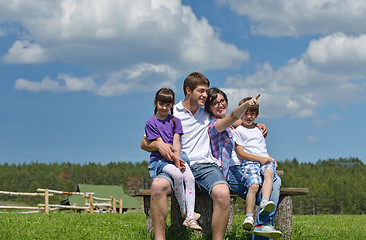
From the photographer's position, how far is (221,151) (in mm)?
5883

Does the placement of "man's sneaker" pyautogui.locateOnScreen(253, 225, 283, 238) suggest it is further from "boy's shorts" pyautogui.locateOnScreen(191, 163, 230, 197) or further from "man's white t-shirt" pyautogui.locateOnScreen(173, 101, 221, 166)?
"man's white t-shirt" pyautogui.locateOnScreen(173, 101, 221, 166)

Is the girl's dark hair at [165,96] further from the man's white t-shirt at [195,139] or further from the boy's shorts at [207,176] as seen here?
the boy's shorts at [207,176]

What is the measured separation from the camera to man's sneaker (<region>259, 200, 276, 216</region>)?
5262 mm

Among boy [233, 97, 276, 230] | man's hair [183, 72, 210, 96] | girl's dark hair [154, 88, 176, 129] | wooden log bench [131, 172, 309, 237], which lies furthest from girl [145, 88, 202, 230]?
boy [233, 97, 276, 230]

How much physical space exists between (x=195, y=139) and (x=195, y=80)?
764mm

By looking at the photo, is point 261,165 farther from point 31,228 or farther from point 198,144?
point 31,228

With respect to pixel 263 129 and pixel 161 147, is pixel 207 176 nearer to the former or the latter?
pixel 161 147

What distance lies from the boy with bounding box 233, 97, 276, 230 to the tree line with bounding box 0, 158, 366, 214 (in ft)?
208

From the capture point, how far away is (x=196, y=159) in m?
5.63

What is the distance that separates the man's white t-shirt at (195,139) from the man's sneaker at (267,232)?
0.96 m

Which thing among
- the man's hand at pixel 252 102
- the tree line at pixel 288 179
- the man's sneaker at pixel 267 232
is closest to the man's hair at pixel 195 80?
the man's hand at pixel 252 102

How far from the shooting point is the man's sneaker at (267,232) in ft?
17.4

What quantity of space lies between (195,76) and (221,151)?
41.5 inches

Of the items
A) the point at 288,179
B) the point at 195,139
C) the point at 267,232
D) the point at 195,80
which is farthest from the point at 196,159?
the point at 288,179
